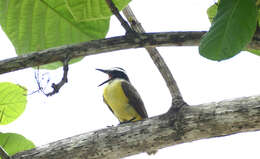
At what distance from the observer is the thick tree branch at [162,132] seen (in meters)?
2.38

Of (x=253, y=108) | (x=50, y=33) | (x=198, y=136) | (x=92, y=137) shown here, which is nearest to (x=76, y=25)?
(x=50, y=33)

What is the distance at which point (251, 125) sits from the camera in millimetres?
2348

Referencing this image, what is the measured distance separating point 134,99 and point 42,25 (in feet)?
7.93

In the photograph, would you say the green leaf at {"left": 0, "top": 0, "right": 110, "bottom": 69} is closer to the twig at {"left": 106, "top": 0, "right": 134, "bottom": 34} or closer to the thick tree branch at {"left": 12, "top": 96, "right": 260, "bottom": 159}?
the twig at {"left": 106, "top": 0, "right": 134, "bottom": 34}

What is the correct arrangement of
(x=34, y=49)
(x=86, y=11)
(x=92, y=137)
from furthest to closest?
(x=34, y=49) → (x=92, y=137) → (x=86, y=11)

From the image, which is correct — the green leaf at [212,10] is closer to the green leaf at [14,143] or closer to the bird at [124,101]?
the green leaf at [14,143]

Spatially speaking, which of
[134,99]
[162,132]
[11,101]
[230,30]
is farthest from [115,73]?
[230,30]

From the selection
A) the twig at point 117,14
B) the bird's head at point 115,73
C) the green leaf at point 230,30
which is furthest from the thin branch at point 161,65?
the bird's head at point 115,73

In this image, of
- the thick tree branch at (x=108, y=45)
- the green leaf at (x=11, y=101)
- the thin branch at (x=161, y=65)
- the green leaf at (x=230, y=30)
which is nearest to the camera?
the green leaf at (x=230, y=30)

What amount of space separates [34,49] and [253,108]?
1.61 m

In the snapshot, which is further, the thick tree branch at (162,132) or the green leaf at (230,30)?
the thick tree branch at (162,132)

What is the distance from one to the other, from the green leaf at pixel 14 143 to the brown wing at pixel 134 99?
2168 millimetres

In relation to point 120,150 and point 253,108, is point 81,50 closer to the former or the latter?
point 120,150

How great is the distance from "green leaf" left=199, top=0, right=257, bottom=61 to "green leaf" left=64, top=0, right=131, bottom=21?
2.26 feet
